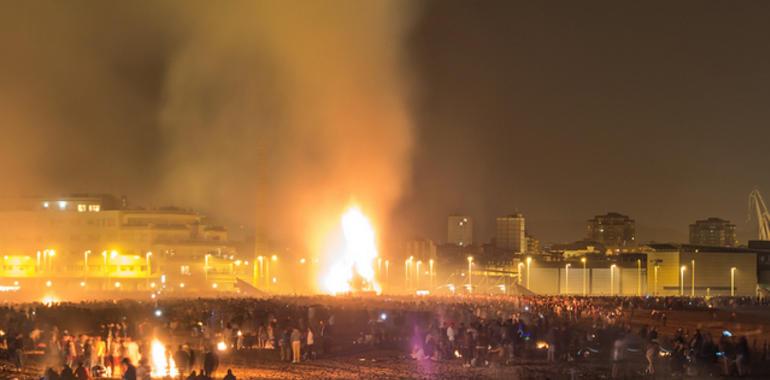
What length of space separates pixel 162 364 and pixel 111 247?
7191cm

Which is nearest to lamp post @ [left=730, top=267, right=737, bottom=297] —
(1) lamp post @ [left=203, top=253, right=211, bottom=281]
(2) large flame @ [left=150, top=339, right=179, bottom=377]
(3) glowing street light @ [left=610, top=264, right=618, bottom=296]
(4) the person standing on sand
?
(3) glowing street light @ [left=610, top=264, right=618, bottom=296]

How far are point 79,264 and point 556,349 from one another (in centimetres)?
7399

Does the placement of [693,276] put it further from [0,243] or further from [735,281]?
[0,243]

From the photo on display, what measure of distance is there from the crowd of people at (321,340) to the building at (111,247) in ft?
160

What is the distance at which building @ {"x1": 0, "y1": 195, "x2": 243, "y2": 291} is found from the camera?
9600cm

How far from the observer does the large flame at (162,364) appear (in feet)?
88.7

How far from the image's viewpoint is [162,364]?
29109 millimetres

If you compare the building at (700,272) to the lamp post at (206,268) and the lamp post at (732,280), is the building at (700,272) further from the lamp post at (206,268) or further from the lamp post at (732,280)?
the lamp post at (206,268)

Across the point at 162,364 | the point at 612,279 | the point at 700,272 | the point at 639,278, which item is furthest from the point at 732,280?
the point at 162,364

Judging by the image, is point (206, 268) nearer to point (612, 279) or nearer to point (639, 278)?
point (612, 279)

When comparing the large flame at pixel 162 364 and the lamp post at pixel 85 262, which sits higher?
the lamp post at pixel 85 262

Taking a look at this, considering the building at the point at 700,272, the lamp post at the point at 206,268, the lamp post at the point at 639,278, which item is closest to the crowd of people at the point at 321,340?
the lamp post at the point at 639,278

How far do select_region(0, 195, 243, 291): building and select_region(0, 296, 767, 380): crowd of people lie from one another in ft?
160

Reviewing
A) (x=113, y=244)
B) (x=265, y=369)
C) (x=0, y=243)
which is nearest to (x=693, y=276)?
(x=113, y=244)
